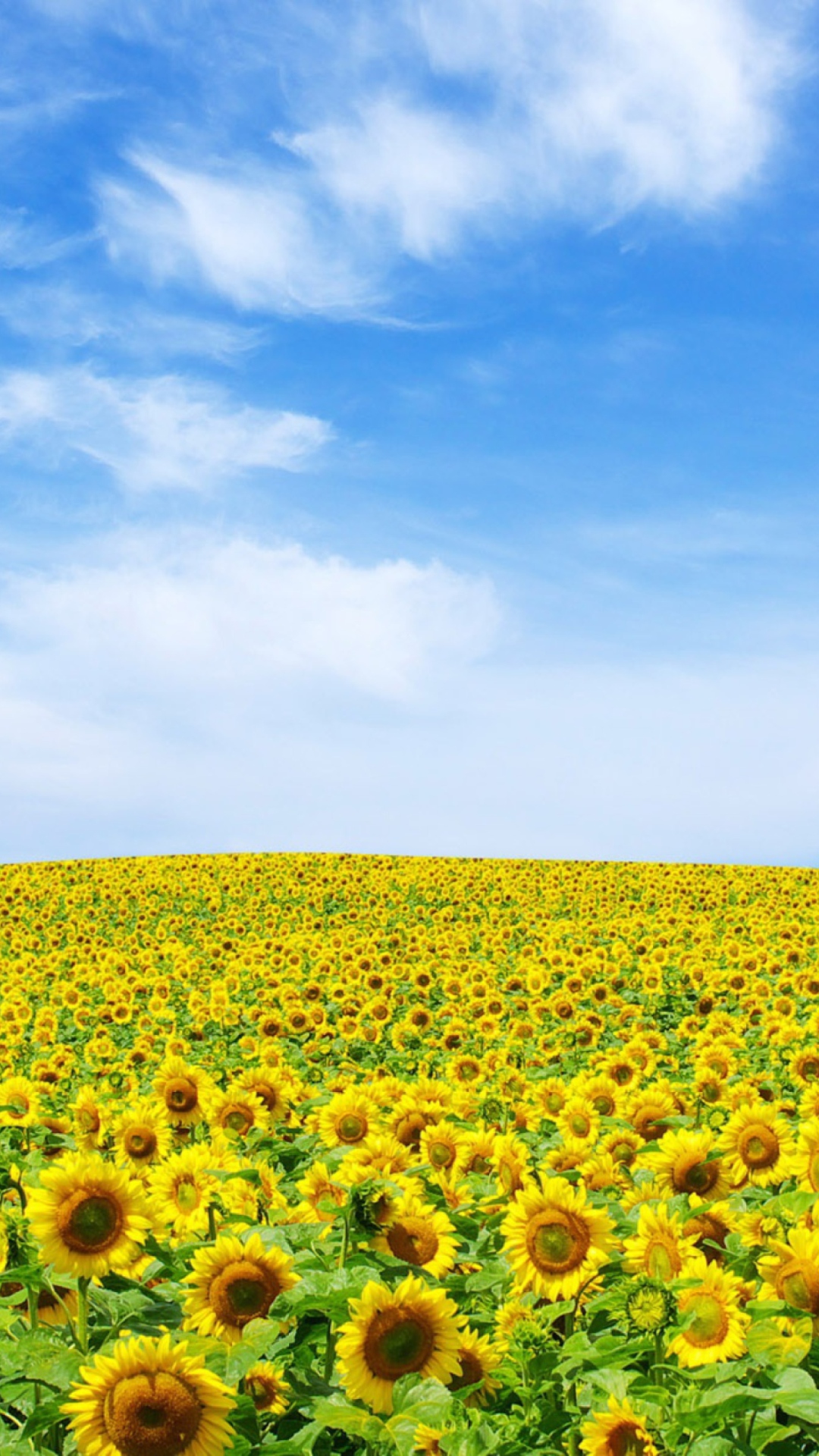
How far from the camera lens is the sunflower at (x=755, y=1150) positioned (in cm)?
561

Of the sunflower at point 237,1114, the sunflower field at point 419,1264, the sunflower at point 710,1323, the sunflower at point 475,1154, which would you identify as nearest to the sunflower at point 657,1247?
the sunflower field at point 419,1264

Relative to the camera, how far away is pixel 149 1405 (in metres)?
3.00

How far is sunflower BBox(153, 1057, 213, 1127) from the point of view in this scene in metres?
6.75

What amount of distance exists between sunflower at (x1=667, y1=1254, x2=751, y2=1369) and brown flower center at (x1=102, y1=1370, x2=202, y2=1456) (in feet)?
5.75

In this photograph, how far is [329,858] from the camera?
35.2m

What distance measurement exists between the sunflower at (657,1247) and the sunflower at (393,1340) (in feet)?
3.61

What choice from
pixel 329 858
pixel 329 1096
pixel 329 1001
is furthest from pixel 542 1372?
pixel 329 858

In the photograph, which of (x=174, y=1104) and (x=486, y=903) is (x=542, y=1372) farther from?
(x=486, y=903)

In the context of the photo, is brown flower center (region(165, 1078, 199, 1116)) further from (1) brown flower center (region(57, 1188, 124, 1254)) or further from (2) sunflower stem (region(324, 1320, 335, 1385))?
(2) sunflower stem (region(324, 1320, 335, 1385))

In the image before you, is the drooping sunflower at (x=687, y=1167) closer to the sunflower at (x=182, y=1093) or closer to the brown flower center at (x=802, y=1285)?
the brown flower center at (x=802, y=1285)

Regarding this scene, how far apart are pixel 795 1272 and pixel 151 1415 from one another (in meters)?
2.20

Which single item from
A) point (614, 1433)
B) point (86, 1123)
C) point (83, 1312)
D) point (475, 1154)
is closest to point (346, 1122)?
point (475, 1154)

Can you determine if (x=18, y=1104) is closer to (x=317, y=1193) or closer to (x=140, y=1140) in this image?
(x=140, y=1140)

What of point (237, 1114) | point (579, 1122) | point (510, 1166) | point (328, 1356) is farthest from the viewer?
point (579, 1122)
